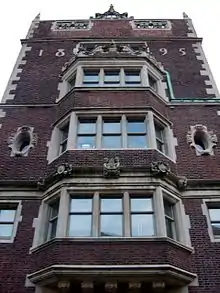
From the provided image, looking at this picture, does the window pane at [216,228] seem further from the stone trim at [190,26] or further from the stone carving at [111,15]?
the stone carving at [111,15]

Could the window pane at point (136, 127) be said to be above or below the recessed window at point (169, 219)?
above

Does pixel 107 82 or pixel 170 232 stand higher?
pixel 107 82

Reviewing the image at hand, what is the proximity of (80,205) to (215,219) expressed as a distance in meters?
4.29

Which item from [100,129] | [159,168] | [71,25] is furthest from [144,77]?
[71,25]

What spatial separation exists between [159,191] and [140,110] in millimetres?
3766

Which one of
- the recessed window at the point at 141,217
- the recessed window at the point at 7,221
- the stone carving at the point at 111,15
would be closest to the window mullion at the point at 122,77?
the recessed window at the point at 141,217

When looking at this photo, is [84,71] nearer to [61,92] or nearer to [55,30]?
[61,92]

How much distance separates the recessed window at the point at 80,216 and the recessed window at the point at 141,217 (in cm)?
127

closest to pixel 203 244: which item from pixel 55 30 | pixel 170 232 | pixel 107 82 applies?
pixel 170 232

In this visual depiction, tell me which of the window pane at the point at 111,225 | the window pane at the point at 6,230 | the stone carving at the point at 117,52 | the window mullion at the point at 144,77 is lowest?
the window pane at the point at 111,225

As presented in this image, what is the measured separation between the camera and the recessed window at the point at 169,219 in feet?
39.0

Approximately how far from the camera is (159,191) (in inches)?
475

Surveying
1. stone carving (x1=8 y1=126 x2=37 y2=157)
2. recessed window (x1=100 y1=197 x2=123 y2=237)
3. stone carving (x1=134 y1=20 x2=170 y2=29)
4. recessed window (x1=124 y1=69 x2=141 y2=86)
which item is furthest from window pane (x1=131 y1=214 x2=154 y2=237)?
stone carving (x1=134 y1=20 x2=170 y2=29)

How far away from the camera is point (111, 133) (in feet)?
46.4
